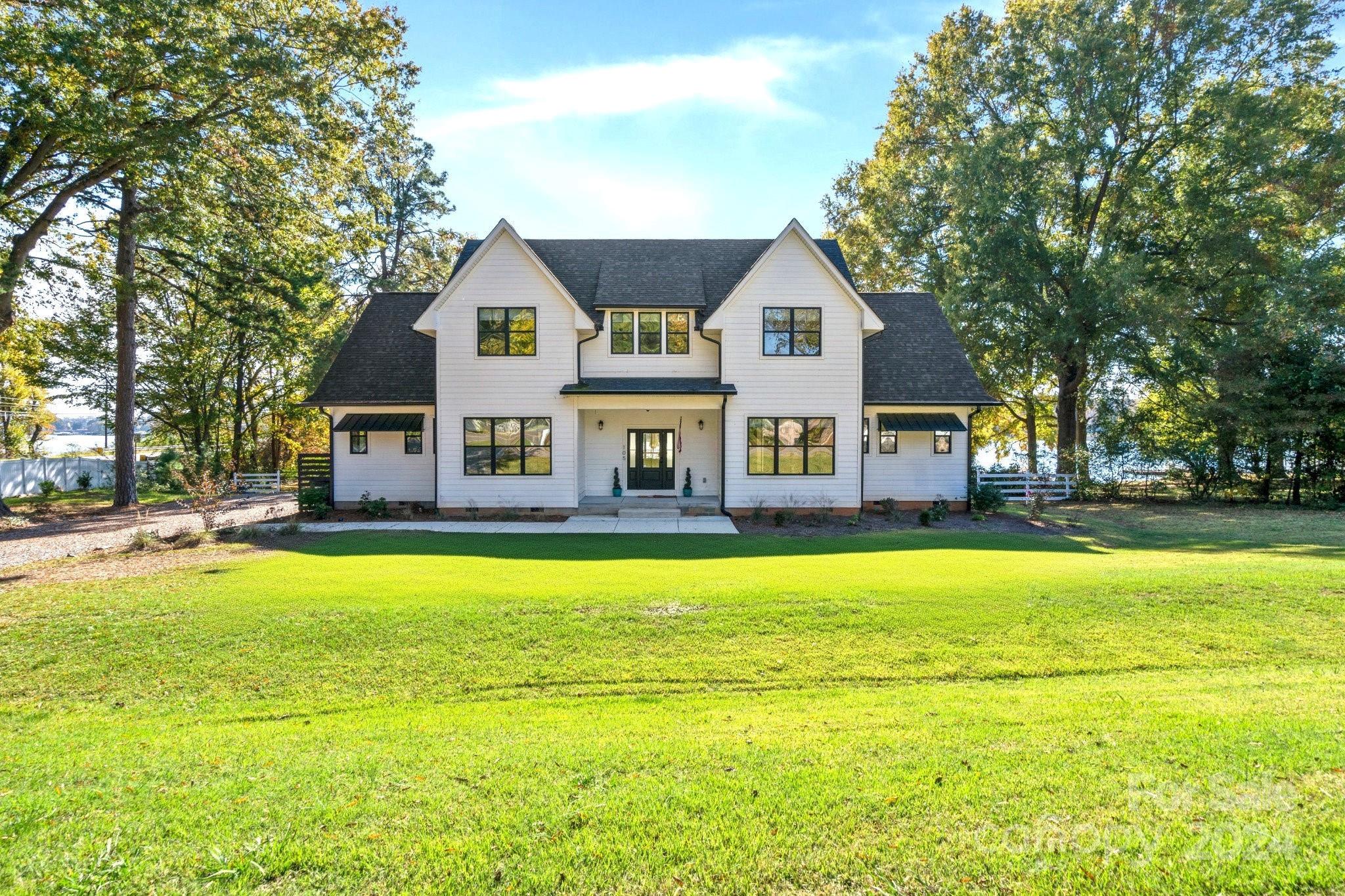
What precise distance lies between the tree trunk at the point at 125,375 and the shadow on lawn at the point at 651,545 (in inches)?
451

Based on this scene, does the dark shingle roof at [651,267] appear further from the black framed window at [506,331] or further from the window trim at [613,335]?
the black framed window at [506,331]

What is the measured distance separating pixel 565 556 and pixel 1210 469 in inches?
967

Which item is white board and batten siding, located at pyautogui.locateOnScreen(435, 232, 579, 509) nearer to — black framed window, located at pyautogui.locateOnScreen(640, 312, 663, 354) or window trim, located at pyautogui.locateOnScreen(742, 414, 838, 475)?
black framed window, located at pyautogui.locateOnScreen(640, 312, 663, 354)

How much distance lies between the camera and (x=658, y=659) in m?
6.76

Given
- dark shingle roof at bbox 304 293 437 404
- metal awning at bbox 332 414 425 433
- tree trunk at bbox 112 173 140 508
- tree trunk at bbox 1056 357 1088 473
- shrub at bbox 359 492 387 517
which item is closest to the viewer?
shrub at bbox 359 492 387 517

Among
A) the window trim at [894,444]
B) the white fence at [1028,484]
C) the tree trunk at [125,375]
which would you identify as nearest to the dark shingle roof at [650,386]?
the window trim at [894,444]

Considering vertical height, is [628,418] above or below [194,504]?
above

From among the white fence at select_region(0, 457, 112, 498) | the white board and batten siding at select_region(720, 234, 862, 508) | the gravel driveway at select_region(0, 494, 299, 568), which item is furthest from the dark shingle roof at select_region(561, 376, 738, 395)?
the white fence at select_region(0, 457, 112, 498)

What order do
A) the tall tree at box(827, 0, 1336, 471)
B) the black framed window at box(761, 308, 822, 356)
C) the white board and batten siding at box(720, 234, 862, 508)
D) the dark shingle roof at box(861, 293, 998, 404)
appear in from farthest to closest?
the tall tree at box(827, 0, 1336, 471), the dark shingle roof at box(861, 293, 998, 404), the black framed window at box(761, 308, 822, 356), the white board and batten siding at box(720, 234, 862, 508)

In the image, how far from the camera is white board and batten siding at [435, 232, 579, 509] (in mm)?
18141

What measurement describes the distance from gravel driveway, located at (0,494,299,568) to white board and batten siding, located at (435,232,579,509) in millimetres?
6037

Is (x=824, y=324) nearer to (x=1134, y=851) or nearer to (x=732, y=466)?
(x=732, y=466)

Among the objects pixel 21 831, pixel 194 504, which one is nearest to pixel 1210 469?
pixel 21 831

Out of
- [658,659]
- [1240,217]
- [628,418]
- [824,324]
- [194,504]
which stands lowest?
[658,659]
